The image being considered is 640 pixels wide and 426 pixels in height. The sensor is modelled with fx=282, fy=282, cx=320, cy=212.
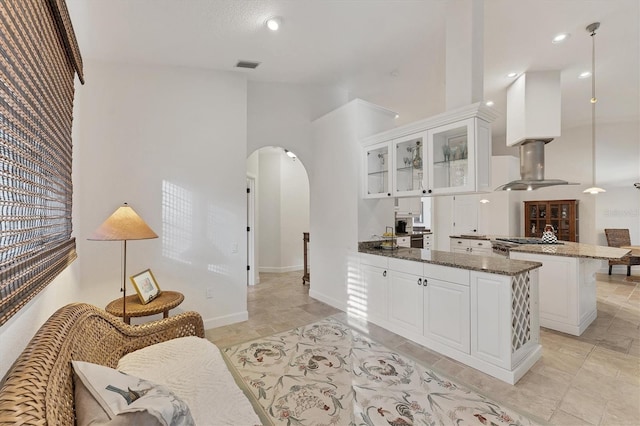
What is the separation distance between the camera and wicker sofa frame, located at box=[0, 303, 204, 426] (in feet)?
2.23

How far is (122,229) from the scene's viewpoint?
2248 mm

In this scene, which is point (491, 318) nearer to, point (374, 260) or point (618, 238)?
point (374, 260)

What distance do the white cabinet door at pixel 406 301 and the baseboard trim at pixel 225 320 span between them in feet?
6.15

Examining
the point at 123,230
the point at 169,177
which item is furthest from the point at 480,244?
the point at 123,230

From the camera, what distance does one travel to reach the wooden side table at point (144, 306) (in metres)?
2.39

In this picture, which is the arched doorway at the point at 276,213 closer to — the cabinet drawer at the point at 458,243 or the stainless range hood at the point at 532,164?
the cabinet drawer at the point at 458,243

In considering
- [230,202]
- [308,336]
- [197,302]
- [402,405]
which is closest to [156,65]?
[230,202]

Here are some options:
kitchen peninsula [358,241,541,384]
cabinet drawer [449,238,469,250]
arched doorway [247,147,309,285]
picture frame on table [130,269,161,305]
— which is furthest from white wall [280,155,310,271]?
picture frame on table [130,269,161,305]

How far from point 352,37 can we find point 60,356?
354 cm

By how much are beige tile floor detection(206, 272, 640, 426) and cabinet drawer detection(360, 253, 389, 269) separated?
0.77 meters

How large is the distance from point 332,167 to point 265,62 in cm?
168

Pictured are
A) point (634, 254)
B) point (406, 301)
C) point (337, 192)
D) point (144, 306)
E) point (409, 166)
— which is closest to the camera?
point (144, 306)

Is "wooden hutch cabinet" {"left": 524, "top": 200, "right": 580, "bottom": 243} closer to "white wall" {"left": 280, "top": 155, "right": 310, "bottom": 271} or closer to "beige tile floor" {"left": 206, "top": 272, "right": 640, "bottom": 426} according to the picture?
"beige tile floor" {"left": 206, "top": 272, "right": 640, "bottom": 426}

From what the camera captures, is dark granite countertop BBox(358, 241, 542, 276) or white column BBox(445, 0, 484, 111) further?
white column BBox(445, 0, 484, 111)
